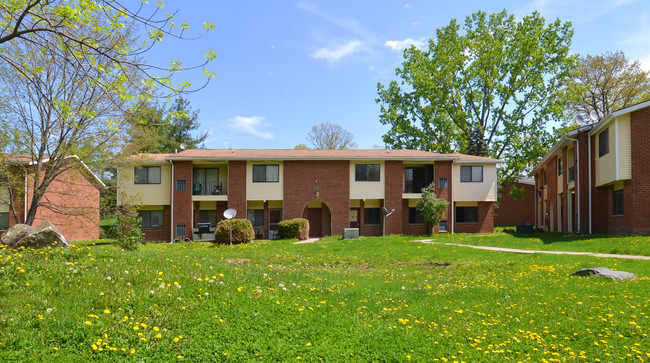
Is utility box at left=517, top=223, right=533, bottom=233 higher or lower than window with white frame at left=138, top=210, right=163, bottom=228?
lower

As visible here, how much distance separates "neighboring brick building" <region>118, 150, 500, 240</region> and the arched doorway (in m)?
0.07

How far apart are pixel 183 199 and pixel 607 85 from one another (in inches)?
1422

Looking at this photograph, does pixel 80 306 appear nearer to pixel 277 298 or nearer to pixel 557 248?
pixel 277 298

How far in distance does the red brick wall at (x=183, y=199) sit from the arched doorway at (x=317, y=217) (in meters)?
7.95

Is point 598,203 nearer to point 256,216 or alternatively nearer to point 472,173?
point 472,173

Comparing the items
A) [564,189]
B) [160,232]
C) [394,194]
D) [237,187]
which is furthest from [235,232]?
[564,189]

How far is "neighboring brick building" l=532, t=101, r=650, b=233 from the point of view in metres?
20.9

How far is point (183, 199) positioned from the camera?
101 ft

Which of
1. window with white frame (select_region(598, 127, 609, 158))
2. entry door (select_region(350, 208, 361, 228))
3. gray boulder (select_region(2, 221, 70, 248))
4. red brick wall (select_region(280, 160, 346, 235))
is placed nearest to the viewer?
gray boulder (select_region(2, 221, 70, 248))

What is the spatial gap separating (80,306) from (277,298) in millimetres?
2913

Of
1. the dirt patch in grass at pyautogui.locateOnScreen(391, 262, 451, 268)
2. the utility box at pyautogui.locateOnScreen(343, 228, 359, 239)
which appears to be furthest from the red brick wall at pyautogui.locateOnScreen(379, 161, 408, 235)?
the dirt patch in grass at pyautogui.locateOnScreen(391, 262, 451, 268)

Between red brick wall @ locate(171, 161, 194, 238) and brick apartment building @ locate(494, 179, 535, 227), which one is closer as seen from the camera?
red brick wall @ locate(171, 161, 194, 238)

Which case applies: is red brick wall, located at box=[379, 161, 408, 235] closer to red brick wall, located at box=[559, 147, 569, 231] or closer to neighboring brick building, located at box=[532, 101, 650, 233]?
neighboring brick building, located at box=[532, 101, 650, 233]

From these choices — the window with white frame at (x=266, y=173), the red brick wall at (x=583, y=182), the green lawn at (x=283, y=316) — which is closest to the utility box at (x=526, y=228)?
the red brick wall at (x=583, y=182)
